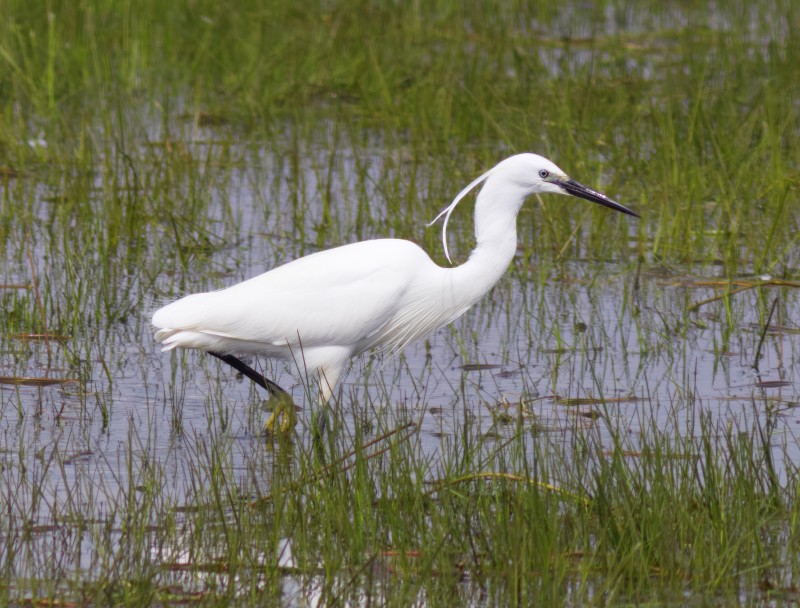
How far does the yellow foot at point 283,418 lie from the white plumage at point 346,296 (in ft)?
0.46

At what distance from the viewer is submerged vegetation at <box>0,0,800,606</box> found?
3465 mm

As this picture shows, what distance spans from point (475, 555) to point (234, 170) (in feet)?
18.2

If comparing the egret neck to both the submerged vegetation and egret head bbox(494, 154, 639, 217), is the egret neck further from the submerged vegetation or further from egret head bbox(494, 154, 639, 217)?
the submerged vegetation

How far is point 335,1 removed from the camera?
41.0 feet

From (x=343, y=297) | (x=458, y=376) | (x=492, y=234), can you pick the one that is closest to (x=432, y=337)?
(x=458, y=376)

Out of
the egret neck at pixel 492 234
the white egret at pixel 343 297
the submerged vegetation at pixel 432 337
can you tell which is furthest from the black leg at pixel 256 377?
the egret neck at pixel 492 234

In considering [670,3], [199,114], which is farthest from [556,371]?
[670,3]

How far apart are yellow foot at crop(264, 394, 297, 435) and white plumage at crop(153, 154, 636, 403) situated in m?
0.14

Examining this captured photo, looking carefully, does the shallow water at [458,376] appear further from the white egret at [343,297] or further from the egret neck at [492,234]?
the egret neck at [492,234]

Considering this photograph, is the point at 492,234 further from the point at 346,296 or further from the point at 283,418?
the point at 283,418

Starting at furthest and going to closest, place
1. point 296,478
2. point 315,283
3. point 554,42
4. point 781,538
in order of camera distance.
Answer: point 554,42, point 315,283, point 296,478, point 781,538

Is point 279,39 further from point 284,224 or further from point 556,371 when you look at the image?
point 556,371

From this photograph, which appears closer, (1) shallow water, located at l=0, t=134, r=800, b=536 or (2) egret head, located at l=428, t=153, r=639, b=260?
(1) shallow water, located at l=0, t=134, r=800, b=536

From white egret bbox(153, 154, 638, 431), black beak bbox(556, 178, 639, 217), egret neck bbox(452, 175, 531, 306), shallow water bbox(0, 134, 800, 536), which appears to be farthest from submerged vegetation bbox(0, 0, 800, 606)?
black beak bbox(556, 178, 639, 217)
